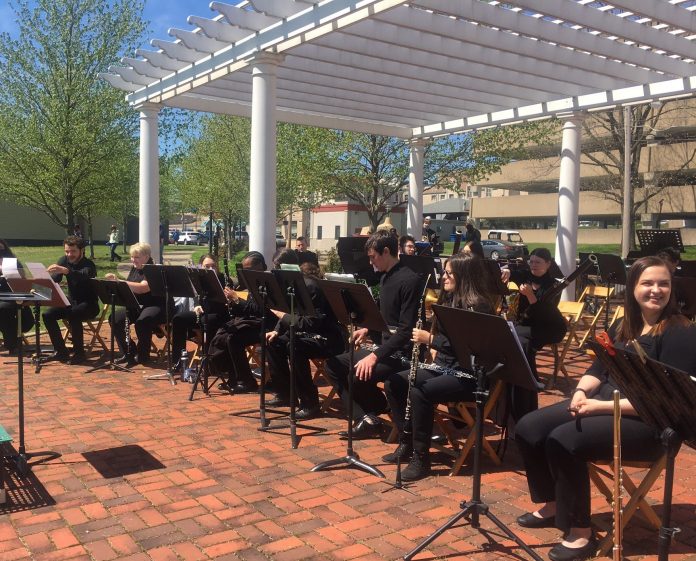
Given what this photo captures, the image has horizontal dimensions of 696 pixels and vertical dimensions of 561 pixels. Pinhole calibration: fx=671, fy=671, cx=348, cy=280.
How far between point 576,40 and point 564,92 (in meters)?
2.22

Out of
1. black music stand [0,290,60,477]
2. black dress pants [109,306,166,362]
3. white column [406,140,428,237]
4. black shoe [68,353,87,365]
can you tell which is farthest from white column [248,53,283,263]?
white column [406,140,428,237]

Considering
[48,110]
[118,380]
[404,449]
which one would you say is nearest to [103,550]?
[404,449]

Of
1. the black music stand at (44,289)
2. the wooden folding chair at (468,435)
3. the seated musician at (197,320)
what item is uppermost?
the black music stand at (44,289)

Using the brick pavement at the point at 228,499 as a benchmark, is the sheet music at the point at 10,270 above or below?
above

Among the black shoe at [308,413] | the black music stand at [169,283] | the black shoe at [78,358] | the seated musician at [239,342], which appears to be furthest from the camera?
the black shoe at [78,358]

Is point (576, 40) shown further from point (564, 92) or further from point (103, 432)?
point (103, 432)

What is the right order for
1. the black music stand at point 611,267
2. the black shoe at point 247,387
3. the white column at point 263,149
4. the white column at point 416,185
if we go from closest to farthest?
the black shoe at point 247,387 < the black music stand at point 611,267 < the white column at point 263,149 < the white column at point 416,185

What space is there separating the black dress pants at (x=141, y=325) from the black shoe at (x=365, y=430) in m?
3.52

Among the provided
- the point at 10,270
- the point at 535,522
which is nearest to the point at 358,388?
the point at 535,522

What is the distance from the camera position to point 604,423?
3436 millimetres

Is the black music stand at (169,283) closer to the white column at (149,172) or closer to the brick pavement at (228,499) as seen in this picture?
the brick pavement at (228,499)

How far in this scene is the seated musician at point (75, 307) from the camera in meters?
8.59

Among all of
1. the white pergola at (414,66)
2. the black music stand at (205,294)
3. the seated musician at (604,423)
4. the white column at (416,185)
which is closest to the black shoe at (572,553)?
the seated musician at (604,423)

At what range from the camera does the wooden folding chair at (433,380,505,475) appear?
4.66 metres
